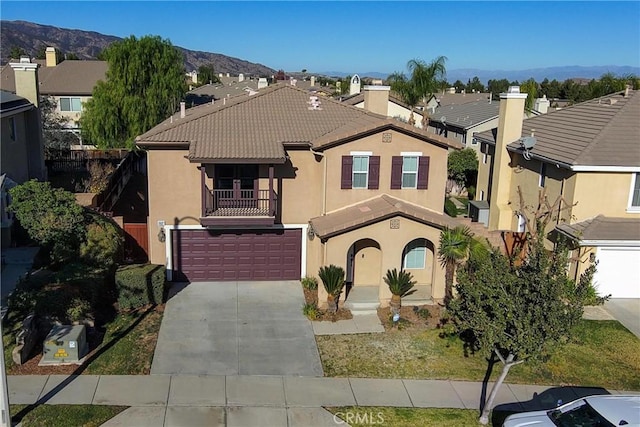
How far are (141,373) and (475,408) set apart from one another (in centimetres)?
847

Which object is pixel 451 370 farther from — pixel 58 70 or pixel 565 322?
pixel 58 70

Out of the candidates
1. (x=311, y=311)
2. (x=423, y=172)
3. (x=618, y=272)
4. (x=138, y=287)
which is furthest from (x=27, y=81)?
(x=618, y=272)

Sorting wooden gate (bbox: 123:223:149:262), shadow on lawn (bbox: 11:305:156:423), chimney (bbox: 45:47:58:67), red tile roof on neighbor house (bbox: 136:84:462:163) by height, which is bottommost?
shadow on lawn (bbox: 11:305:156:423)

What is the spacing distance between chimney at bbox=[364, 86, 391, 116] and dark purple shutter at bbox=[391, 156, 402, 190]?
15.8 feet

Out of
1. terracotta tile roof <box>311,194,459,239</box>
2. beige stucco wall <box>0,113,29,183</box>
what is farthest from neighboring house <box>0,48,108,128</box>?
terracotta tile roof <box>311,194,459,239</box>

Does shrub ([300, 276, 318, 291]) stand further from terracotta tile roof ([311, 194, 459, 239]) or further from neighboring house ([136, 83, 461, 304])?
terracotta tile roof ([311, 194, 459, 239])

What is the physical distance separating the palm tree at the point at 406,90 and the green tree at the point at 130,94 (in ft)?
52.1

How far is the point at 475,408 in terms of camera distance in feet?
47.3

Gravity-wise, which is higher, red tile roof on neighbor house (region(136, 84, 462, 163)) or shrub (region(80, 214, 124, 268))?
red tile roof on neighbor house (region(136, 84, 462, 163))

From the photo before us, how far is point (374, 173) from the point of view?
21.1 m

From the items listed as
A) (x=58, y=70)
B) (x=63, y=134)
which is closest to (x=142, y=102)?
(x=63, y=134)

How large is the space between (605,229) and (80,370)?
1728cm

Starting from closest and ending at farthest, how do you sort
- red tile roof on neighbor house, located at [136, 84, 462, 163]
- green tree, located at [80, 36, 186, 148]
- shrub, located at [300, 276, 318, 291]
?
1. red tile roof on neighbor house, located at [136, 84, 462, 163]
2. shrub, located at [300, 276, 318, 291]
3. green tree, located at [80, 36, 186, 148]

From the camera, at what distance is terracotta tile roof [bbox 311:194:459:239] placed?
63.6 feet
